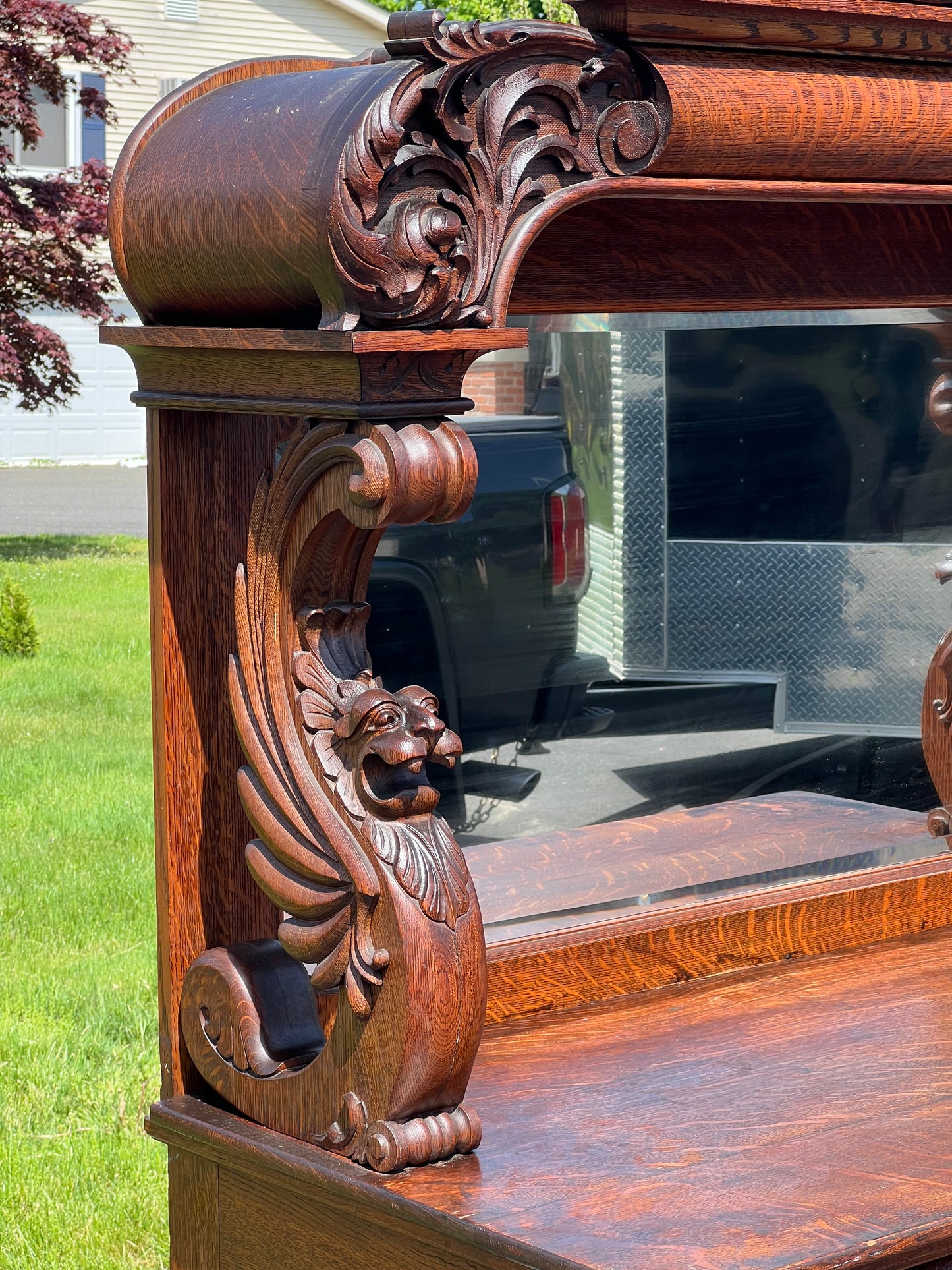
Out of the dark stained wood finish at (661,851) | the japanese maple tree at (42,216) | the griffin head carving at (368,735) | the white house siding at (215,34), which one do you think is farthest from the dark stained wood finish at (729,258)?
the white house siding at (215,34)

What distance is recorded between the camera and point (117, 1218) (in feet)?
9.18

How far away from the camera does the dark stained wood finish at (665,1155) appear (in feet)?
4.45

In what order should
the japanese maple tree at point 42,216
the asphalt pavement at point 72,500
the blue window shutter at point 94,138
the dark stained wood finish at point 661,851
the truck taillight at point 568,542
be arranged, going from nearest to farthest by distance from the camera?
the dark stained wood finish at point 661,851 < the truck taillight at point 568,542 < the japanese maple tree at point 42,216 < the asphalt pavement at point 72,500 < the blue window shutter at point 94,138

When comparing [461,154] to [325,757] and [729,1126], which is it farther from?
[729,1126]

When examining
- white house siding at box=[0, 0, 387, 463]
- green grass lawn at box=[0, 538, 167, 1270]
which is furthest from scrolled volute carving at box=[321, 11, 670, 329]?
white house siding at box=[0, 0, 387, 463]

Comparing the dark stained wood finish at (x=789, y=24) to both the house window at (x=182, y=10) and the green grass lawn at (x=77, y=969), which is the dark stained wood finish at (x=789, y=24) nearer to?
the green grass lawn at (x=77, y=969)

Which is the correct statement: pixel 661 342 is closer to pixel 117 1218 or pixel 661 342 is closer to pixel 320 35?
pixel 117 1218

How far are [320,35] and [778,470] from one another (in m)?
18.3

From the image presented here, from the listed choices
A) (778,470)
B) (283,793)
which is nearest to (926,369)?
(778,470)

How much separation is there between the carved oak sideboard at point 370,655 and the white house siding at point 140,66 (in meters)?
17.3

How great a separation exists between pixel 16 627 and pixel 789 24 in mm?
6274

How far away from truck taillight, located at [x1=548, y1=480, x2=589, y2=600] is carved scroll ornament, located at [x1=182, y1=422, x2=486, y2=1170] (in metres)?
0.85

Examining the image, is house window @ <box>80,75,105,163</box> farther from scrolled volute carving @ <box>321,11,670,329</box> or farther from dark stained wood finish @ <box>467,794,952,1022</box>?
scrolled volute carving @ <box>321,11,670,329</box>

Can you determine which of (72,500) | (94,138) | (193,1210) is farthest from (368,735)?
(94,138)
